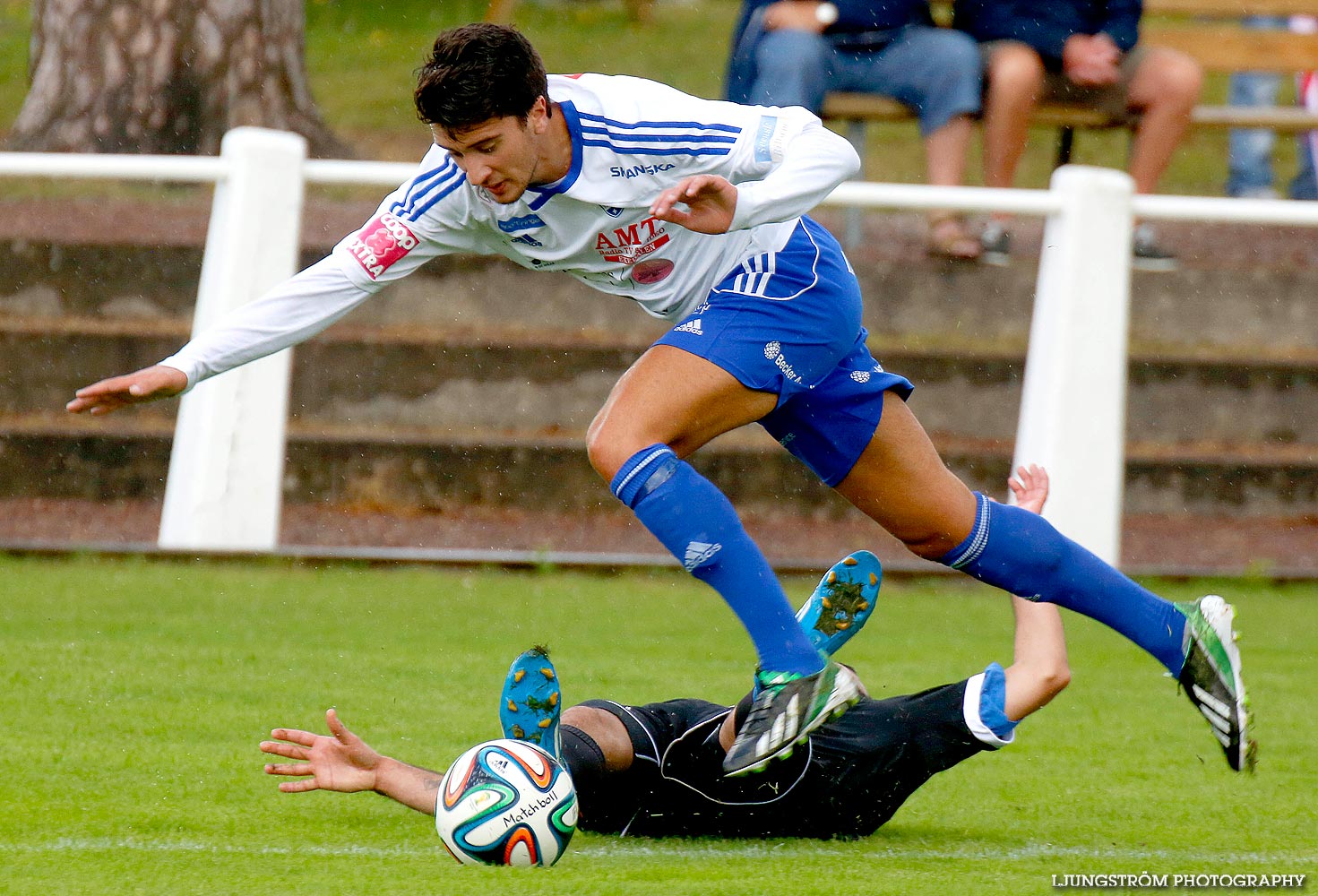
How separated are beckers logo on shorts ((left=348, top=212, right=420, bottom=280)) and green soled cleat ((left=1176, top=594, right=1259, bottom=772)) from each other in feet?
7.30

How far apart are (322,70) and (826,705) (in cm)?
1244

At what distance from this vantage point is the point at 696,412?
4.10 m

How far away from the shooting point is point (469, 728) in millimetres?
5195

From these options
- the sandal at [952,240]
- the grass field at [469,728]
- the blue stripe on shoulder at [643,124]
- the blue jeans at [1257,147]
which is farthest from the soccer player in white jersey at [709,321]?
the blue jeans at [1257,147]

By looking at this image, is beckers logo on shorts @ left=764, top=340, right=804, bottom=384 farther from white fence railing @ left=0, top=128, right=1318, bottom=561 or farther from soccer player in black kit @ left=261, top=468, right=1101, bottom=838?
white fence railing @ left=0, top=128, right=1318, bottom=561

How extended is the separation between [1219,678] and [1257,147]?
682 cm

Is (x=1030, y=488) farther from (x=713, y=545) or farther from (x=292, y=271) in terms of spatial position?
(x=292, y=271)

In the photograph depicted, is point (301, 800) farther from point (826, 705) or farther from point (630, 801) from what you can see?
point (826, 705)

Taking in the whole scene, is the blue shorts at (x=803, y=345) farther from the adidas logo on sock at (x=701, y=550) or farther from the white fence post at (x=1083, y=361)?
the white fence post at (x=1083, y=361)

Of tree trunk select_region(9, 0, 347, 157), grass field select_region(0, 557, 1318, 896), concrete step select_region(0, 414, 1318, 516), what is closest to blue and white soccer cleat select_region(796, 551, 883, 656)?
grass field select_region(0, 557, 1318, 896)

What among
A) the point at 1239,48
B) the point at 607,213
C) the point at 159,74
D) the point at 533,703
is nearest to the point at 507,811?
the point at 533,703

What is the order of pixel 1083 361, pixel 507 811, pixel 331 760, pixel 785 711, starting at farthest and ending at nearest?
1. pixel 1083 361
2. pixel 331 760
3. pixel 785 711
4. pixel 507 811

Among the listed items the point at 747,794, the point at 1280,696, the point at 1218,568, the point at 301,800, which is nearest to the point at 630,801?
the point at 747,794

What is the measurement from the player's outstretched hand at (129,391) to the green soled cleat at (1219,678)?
8.63 feet
